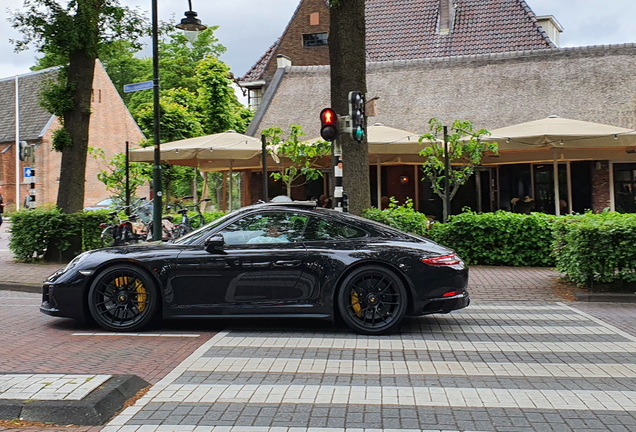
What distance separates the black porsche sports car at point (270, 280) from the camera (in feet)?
22.7

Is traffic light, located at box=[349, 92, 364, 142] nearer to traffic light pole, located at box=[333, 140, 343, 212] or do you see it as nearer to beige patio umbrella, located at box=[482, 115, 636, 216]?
traffic light pole, located at box=[333, 140, 343, 212]

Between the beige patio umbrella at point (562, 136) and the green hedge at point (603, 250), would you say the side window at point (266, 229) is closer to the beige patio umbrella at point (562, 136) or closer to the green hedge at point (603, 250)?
the green hedge at point (603, 250)

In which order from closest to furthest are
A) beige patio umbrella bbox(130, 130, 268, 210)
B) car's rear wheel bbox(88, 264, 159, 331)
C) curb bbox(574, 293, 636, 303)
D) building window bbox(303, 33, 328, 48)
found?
car's rear wheel bbox(88, 264, 159, 331)
curb bbox(574, 293, 636, 303)
beige patio umbrella bbox(130, 130, 268, 210)
building window bbox(303, 33, 328, 48)

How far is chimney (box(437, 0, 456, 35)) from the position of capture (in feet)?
114

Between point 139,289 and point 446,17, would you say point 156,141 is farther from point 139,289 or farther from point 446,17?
point 446,17

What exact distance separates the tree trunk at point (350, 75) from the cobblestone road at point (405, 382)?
18.8 ft

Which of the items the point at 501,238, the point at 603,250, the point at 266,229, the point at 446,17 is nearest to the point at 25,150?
the point at 501,238

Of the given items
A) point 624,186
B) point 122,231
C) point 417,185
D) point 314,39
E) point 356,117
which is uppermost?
point 314,39

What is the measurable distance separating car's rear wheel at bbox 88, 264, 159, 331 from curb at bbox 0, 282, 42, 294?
4320 millimetres

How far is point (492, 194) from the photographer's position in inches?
905

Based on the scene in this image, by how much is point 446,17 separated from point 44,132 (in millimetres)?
26716

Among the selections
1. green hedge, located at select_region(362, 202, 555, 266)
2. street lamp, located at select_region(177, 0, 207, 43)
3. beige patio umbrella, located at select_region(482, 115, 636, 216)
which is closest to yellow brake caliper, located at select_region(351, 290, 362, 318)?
green hedge, located at select_region(362, 202, 555, 266)

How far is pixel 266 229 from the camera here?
7.30 meters

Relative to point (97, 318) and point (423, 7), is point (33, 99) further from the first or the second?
point (97, 318)
